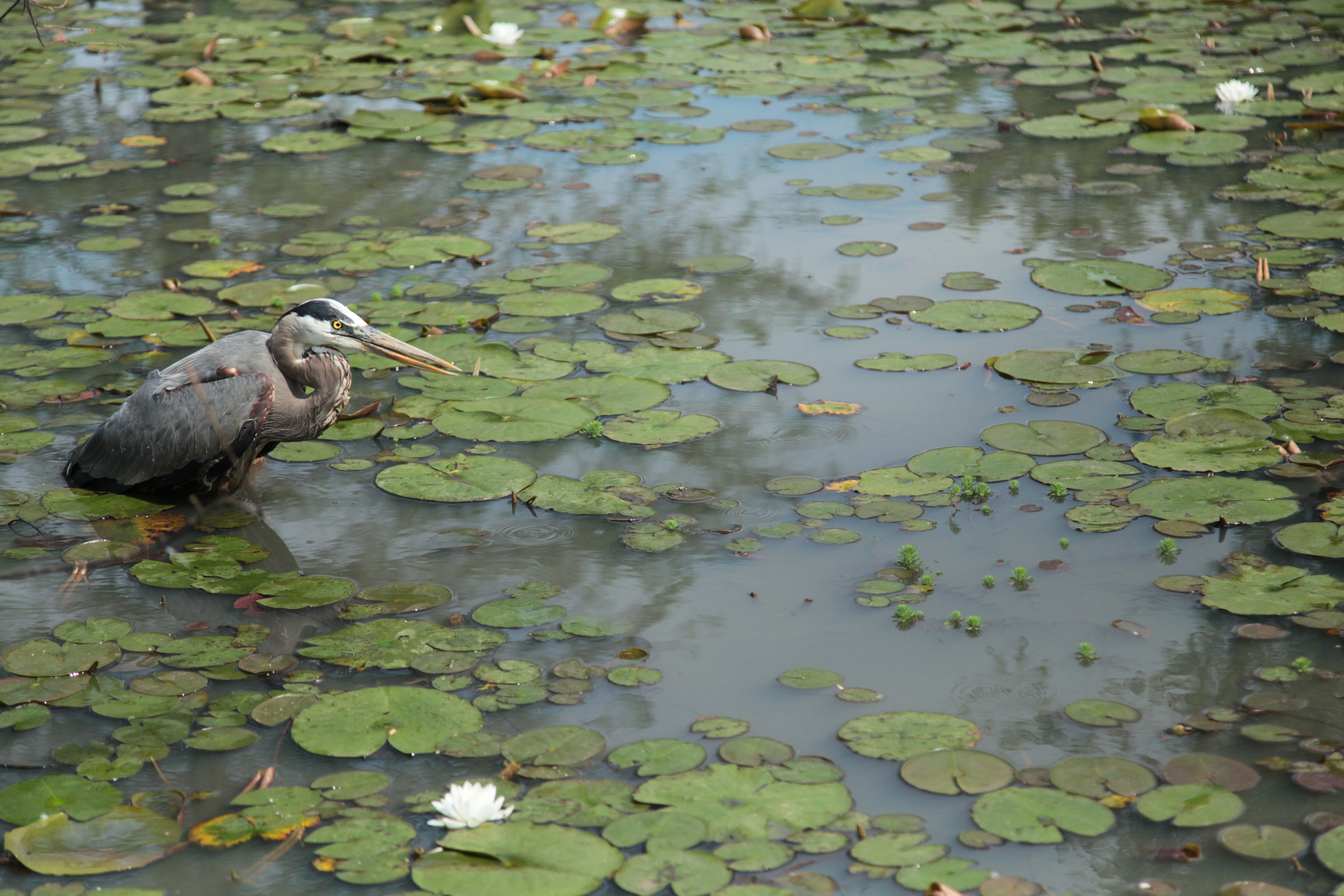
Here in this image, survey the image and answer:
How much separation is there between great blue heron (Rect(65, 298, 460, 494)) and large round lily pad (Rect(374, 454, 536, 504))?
0.37m

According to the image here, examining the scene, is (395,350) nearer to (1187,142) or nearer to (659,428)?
(659,428)

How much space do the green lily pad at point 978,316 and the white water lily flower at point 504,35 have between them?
5.68 metres

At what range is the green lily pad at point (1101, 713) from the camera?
9.91ft

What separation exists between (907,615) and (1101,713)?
582 mm

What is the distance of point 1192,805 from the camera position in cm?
271

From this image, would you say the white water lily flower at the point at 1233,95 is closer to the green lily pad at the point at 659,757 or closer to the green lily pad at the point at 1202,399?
the green lily pad at the point at 1202,399

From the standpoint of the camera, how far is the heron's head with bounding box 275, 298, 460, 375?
4297 mm

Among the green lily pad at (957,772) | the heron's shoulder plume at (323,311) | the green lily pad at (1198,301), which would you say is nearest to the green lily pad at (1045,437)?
the green lily pad at (1198,301)

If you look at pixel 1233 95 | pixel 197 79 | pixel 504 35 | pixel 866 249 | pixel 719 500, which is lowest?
pixel 719 500

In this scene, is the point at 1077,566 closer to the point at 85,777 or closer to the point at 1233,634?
the point at 1233,634

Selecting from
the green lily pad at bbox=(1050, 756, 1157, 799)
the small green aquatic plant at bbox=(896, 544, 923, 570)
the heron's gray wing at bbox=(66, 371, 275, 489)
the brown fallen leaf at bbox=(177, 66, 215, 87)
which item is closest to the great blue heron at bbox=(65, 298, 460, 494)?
the heron's gray wing at bbox=(66, 371, 275, 489)

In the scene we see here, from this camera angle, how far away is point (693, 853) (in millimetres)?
2605

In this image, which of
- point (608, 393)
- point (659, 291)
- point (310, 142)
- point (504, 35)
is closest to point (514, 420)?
point (608, 393)

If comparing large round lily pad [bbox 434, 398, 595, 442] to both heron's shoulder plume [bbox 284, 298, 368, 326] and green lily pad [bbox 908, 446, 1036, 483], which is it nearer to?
heron's shoulder plume [bbox 284, 298, 368, 326]
